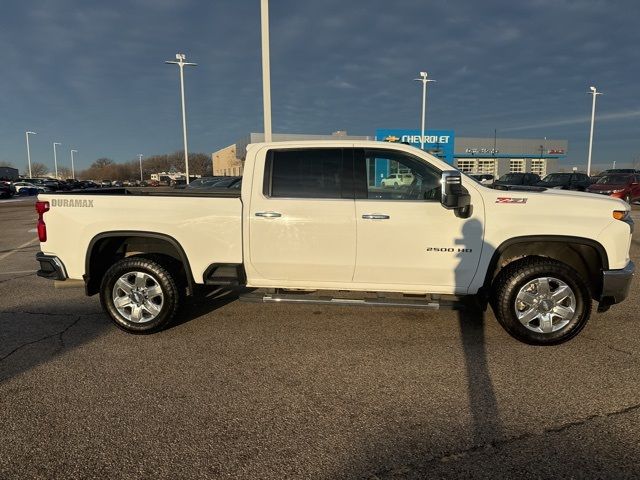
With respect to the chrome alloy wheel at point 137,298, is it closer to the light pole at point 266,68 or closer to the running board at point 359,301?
the running board at point 359,301

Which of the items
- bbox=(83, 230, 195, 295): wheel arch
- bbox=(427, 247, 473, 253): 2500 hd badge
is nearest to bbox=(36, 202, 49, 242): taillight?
bbox=(83, 230, 195, 295): wheel arch

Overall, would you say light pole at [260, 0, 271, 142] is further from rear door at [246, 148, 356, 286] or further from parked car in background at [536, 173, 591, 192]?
parked car in background at [536, 173, 591, 192]

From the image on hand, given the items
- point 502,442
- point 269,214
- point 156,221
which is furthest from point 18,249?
point 502,442

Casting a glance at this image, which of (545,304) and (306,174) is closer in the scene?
(545,304)

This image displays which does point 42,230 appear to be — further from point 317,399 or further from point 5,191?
point 5,191

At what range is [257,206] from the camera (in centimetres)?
447

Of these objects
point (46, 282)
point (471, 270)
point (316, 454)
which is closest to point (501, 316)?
point (471, 270)

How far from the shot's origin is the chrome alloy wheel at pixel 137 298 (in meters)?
4.68

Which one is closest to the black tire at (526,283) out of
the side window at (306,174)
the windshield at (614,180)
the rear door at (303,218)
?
the rear door at (303,218)

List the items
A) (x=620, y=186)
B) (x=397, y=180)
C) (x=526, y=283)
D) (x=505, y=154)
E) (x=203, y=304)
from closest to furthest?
(x=526, y=283) < (x=397, y=180) < (x=203, y=304) < (x=620, y=186) < (x=505, y=154)

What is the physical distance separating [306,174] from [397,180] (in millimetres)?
957

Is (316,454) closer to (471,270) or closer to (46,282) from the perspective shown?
(471,270)

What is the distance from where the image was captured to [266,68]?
10461 mm

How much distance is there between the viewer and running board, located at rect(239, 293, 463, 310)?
434cm
